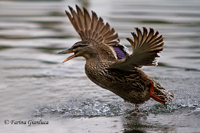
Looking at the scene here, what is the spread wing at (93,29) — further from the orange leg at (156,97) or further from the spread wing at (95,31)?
the orange leg at (156,97)

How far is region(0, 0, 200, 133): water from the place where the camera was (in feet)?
16.6

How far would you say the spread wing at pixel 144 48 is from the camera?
470 cm

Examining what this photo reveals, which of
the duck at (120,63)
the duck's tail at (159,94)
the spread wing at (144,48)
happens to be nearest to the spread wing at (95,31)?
the duck at (120,63)

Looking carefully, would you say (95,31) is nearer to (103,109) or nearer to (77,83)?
(77,83)

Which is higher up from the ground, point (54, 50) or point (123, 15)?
point (123, 15)

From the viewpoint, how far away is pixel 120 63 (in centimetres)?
507

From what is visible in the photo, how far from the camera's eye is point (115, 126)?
4949 millimetres

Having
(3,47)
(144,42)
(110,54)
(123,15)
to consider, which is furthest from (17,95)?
(123,15)

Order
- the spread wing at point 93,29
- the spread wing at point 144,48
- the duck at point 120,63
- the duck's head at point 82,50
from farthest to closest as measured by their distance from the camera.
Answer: the spread wing at point 93,29 < the duck's head at point 82,50 < the duck at point 120,63 < the spread wing at point 144,48

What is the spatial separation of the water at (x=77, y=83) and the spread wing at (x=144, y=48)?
2.68 feet

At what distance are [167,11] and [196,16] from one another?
1.38 m

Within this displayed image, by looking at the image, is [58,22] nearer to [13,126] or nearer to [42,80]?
[42,80]

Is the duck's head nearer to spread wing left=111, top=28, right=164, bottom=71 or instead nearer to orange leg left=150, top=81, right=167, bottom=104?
spread wing left=111, top=28, right=164, bottom=71

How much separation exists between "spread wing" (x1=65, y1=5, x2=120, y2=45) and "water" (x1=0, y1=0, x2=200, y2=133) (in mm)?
931
